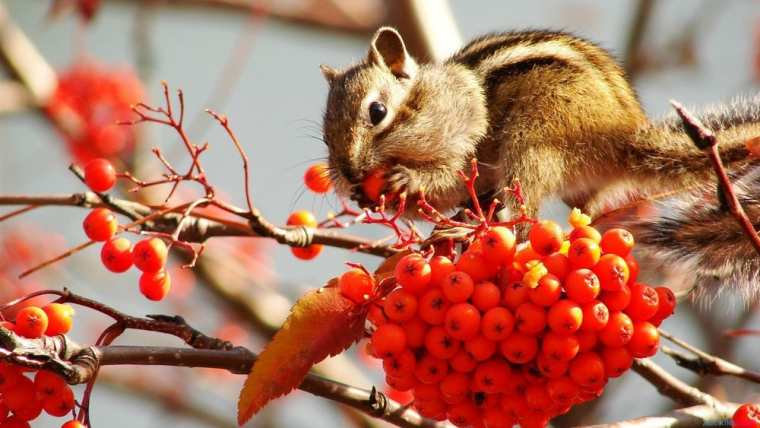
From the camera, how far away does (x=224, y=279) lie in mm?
5195

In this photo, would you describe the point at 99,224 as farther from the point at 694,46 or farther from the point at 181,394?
the point at 694,46

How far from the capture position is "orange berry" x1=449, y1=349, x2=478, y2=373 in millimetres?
2248

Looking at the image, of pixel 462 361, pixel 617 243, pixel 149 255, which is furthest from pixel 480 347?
pixel 149 255

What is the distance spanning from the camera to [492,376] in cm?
223

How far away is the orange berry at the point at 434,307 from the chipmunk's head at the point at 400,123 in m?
1.42

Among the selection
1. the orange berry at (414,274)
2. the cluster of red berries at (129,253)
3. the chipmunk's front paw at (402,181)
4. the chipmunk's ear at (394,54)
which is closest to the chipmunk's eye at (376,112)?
the chipmunk's front paw at (402,181)

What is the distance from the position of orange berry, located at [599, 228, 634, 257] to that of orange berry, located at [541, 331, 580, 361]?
227 millimetres

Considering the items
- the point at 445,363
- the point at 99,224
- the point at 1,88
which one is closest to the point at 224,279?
the point at 1,88

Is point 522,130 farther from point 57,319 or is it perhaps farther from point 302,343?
point 57,319

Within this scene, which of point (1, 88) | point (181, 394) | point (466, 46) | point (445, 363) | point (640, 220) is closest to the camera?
point (445, 363)

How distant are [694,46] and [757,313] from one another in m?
1.97

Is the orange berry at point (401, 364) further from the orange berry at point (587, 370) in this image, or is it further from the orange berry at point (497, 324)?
the orange berry at point (587, 370)

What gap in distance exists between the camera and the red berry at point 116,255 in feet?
8.45

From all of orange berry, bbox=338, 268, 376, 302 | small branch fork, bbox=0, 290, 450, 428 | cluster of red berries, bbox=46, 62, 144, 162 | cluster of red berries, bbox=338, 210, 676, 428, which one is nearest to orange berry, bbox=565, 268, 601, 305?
cluster of red berries, bbox=338, 210, 676, 428
